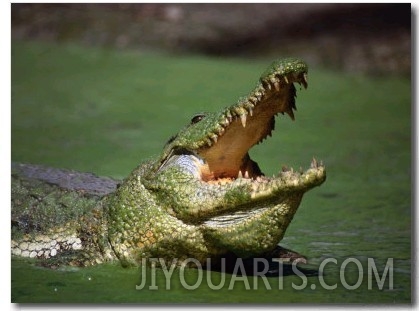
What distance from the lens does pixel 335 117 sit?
25.5 ft

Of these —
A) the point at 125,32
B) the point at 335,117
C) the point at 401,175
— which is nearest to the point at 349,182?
the point at 401,175

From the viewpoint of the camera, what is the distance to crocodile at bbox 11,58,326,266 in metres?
4.62

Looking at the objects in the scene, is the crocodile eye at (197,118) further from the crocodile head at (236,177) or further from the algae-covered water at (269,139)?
the algae-covered water at (269,139)

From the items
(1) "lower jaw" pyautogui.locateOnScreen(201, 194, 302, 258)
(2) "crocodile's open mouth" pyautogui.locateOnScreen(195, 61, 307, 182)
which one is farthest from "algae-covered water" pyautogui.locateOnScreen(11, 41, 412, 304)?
(2) "crocodile's open mouth" pyautogui.locateOnScreen(195, 61, 307, 182)

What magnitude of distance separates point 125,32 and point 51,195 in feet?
8.36

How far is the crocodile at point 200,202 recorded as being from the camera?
4621 mm

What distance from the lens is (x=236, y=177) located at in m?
4.95

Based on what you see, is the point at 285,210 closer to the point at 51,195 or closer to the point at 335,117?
the point at 51,195

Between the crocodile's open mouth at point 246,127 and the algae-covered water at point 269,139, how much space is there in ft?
1.89

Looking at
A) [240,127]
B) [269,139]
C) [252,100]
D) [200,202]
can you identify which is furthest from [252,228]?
[269,139]

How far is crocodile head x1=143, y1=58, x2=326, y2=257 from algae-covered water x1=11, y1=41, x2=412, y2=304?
403 mm

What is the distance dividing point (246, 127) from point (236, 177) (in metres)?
0.27

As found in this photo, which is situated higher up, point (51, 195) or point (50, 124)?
point (50, 124)

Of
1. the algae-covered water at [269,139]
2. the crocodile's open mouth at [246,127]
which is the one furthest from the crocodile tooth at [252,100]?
the algae-covered water at [269,139]
